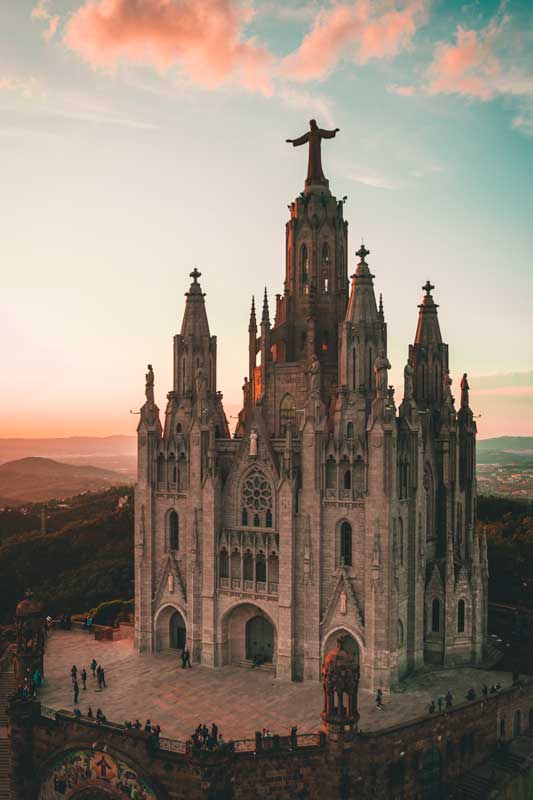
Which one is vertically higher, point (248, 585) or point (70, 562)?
point (248, 585)

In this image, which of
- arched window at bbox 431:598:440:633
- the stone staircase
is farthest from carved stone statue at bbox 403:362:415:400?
the stone staircase

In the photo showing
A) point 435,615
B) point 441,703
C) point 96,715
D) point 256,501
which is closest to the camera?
point 96,715

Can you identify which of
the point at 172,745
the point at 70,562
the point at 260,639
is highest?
the point at 260,639

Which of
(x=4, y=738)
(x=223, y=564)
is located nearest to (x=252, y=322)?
(x=223, y=564)

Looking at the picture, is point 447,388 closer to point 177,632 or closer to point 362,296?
point 362,296

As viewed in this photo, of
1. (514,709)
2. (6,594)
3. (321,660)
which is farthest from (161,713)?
(6,594)

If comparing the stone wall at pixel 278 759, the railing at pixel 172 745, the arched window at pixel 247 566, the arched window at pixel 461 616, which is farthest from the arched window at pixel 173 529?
the arched window at pixel 461 616

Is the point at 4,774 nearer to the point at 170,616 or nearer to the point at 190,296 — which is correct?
the point at 170,616
